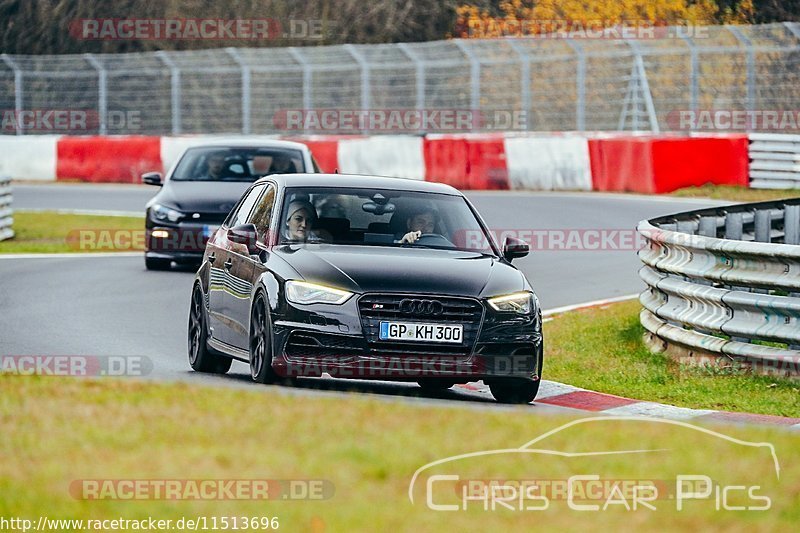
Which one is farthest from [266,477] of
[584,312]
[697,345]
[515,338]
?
[584,312]

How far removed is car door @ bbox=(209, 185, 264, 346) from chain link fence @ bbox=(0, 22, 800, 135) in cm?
2163

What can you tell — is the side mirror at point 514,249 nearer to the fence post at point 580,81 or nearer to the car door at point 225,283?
the car door at point 225,283

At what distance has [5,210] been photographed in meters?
25.1

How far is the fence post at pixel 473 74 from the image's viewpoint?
120ft

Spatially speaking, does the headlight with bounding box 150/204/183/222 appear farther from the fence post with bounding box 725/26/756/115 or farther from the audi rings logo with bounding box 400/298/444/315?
the fence post with bounding box 725/26/756/115

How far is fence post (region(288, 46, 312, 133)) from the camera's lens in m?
39.8

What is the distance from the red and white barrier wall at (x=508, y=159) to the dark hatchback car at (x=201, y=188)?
28.5 ft

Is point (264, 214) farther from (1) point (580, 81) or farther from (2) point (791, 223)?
(1) point (580, 81)

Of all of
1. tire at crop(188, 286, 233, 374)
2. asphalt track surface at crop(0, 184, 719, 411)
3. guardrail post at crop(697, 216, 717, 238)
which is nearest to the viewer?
tire at crop(188, 286, 233, 374)

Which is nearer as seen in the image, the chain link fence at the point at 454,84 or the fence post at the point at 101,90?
the chain link fence at the point at 454,84

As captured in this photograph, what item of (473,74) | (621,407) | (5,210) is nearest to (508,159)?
(473,74)

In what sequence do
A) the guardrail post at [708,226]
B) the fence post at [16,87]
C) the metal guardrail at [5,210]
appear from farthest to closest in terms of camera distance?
the fence post at [16,87], the metal guardrail at [5,210], the guardrail post at [708,226]

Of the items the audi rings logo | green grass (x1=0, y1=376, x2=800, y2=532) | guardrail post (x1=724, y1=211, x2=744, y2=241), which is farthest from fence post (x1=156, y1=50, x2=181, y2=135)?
green grass (x1=0, y1=376, x2=800, y2=532)

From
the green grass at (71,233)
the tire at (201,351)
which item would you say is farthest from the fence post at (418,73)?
the tire at (201,351)
